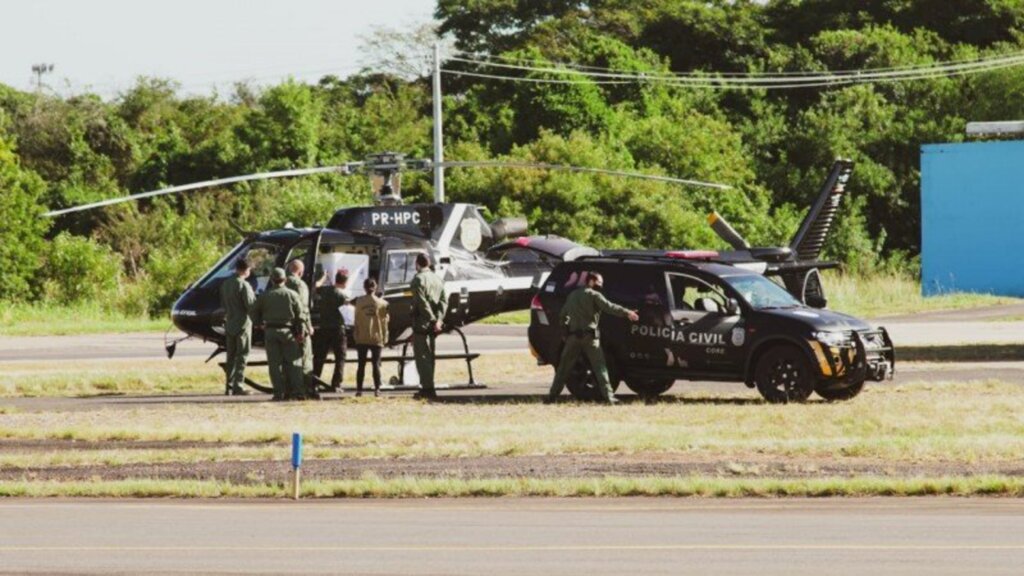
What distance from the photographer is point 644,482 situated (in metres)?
16.3

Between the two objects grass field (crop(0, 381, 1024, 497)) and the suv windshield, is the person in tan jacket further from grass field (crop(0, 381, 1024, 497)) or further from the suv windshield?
the suv windshield

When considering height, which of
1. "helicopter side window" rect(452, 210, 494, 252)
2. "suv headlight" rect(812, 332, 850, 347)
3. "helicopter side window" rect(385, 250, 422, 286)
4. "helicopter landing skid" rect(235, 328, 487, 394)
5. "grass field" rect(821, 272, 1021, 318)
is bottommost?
"grass field" rect(821, 272, 1021, 318)

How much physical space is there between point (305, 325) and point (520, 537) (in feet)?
39.1

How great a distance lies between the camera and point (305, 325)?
80.5 ft

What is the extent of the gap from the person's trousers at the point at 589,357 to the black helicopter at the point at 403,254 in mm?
3222

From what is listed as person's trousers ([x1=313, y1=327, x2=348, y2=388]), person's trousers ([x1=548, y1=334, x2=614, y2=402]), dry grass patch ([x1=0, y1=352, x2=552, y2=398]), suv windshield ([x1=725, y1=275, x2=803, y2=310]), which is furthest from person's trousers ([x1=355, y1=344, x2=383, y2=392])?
suv windshield ([x1=725, y1=275, x2=803, y2=310])

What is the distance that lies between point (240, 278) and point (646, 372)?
19.7ft

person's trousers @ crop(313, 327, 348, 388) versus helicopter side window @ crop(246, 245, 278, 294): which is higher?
helicopter side window @ crop(246, 245, 278, 294)

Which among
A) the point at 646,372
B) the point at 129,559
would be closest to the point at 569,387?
the point at 646,372

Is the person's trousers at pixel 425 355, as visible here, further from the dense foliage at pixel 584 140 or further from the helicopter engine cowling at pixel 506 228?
the dense foliage at pixel 584 140

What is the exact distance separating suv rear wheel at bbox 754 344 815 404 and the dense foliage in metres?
27.8

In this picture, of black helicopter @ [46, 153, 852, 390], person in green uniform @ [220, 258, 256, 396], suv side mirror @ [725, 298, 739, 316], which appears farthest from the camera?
black helicopter @ [46, 153, 852, 390]

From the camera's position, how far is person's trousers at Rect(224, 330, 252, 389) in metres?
25.7

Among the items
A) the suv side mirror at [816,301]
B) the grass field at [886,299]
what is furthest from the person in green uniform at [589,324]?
the grass field at [886,299]
